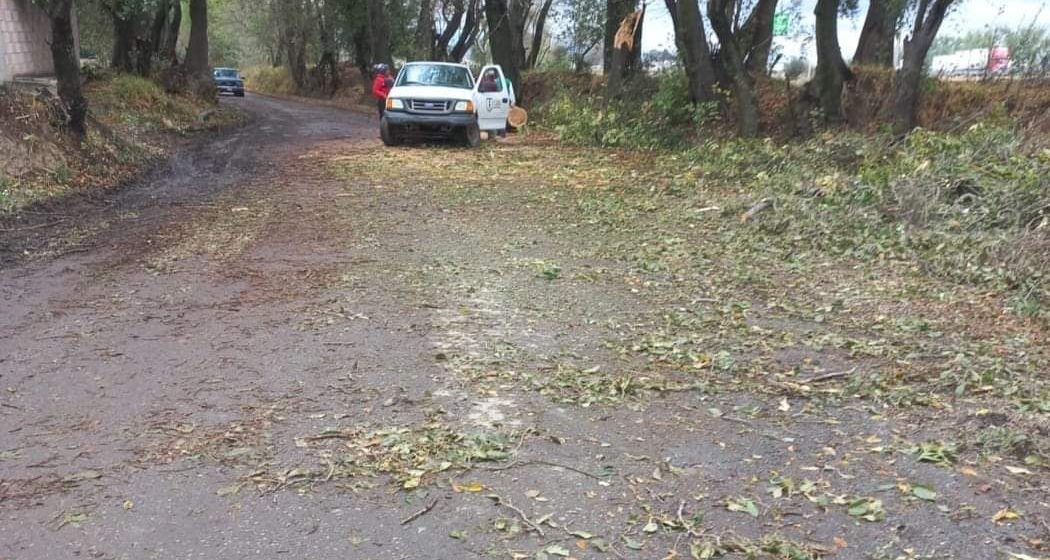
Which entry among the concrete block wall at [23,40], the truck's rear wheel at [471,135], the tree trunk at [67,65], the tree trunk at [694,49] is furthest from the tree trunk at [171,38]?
the tree trunk at [694,49]

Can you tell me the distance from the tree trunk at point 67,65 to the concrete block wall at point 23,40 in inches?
107

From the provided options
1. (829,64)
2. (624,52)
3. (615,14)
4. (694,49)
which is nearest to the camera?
(829,64)

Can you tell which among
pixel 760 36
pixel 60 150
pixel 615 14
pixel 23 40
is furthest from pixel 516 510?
pixel 615 14

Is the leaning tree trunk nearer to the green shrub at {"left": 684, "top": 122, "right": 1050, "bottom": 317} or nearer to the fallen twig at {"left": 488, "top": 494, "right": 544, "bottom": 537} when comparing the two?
the green shrub at {"left": 684, "top": 122, "right": 1050, "bottom": 317}

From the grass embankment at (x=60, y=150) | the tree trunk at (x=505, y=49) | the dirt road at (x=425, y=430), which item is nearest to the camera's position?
the dirt road at (x=425, y=430)

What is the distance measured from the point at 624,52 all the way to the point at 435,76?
6.05 metres

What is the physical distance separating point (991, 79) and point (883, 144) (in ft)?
13.3

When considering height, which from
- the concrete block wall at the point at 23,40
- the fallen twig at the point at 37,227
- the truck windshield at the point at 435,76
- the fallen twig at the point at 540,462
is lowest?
the fallen twig at the point at 540,462

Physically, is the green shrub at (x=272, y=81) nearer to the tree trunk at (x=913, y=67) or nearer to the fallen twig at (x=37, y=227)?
the tree trunk at (x=913, y=67)

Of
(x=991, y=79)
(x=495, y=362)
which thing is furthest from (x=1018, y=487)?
(x=991, y=79)

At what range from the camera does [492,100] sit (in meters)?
19.5

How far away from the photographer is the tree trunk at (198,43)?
26.3m

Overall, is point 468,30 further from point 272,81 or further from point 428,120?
point 272,81

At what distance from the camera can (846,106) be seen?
15.5 m
